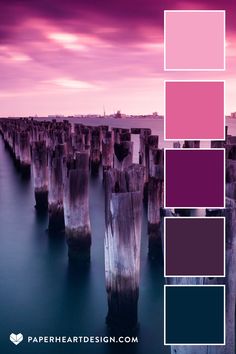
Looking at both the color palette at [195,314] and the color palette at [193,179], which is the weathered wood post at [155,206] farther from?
the color palette at [195,314]

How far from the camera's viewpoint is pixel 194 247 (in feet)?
13.6

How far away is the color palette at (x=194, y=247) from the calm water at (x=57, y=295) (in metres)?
1.14

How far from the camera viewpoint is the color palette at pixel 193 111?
5552 mm

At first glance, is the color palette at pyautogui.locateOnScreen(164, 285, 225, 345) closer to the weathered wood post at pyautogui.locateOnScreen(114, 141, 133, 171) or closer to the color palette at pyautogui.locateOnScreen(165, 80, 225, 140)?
the color palette at pyautogui.locateOnScreen(165, 80, 225, 140)

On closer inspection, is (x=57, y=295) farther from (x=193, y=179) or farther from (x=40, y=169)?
(x=40, y=169)

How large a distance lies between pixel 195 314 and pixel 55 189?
Result: 4.10 meters

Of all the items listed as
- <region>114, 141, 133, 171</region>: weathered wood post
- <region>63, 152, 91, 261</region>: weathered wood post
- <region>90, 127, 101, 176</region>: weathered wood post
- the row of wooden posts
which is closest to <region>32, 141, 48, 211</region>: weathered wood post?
the row of wooden posts

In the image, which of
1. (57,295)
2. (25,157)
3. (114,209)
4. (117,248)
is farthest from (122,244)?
(25,157)

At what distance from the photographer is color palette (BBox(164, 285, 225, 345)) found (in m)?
3.12

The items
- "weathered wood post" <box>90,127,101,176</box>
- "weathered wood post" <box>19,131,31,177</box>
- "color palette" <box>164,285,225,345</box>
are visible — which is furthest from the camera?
"weathered wood post" <box>90,127,101,176</box>

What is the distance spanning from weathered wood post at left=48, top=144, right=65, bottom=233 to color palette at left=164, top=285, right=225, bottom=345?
3776 mm

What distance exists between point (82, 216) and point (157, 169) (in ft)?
4.27

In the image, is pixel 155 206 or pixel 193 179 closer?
pixel 193 179

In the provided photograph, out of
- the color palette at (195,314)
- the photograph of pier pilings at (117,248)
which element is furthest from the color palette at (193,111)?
the color palette at (195,314)
